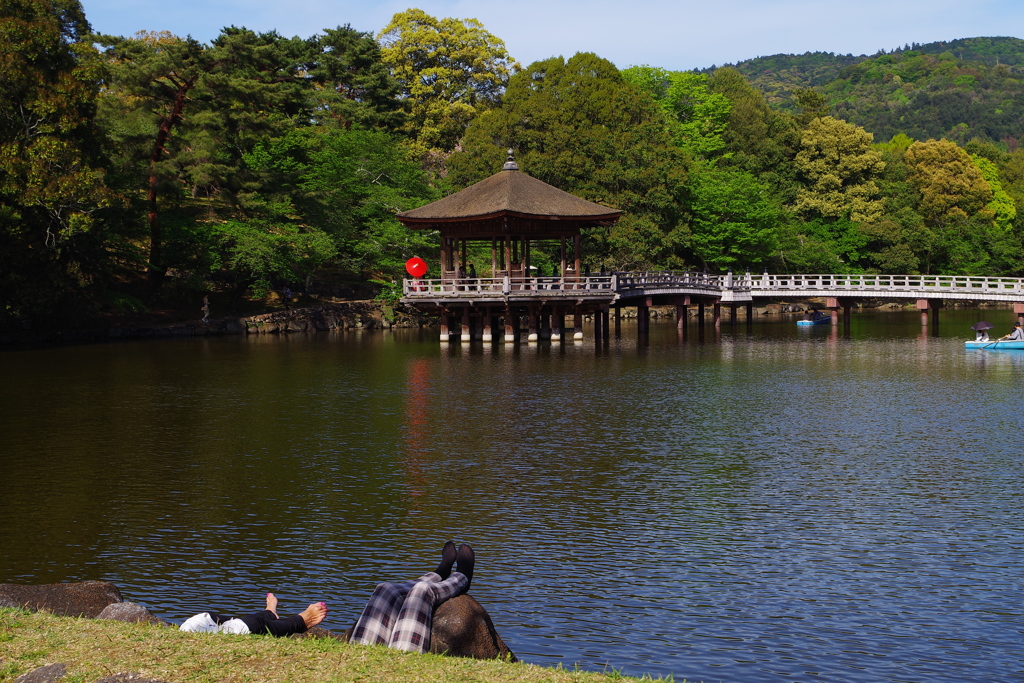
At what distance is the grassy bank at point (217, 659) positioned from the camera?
7227 mm

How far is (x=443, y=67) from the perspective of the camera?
85.0m

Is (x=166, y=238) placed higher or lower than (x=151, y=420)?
higher

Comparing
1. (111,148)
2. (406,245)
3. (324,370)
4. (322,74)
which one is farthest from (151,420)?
(322,74)

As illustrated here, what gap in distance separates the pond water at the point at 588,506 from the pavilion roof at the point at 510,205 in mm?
13424

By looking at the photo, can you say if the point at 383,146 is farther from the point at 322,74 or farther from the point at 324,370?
the point at 324,370

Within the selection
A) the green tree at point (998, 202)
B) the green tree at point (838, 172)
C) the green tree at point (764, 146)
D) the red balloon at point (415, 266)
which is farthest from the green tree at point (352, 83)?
the green tree at point (998, 202)

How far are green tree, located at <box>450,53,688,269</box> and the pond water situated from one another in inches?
1119

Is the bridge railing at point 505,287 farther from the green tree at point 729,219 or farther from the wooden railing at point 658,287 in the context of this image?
the green tree at point 729,219

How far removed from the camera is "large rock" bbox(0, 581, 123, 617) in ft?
31.1

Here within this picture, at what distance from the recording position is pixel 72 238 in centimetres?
4325

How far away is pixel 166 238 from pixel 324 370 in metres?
21.0

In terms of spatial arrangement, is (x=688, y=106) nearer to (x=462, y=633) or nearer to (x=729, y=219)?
(x=729, y=219)

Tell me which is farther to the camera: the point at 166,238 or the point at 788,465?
the point at 166,238

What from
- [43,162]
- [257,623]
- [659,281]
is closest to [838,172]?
[659,281]
